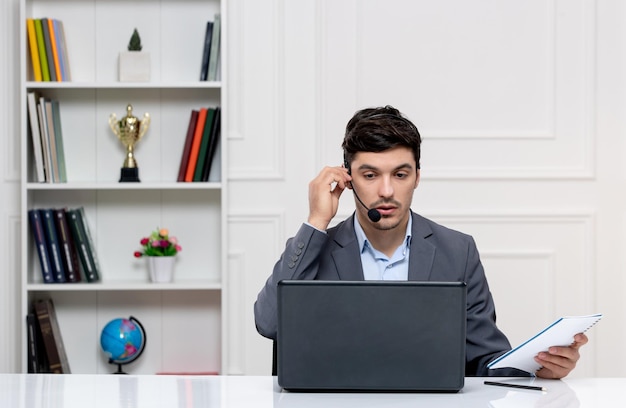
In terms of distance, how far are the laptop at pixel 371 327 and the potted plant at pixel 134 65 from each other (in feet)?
7.21

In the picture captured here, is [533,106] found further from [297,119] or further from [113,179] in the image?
[113,179]

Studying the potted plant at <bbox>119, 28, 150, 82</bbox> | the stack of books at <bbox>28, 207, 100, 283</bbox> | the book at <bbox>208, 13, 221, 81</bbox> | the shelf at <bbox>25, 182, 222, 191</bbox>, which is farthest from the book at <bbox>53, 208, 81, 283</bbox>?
the book at <bbox>208, 13, 221, 81</bbox>

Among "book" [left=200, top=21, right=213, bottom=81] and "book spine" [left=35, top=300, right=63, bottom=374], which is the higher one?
"book" [left=200, top=21, right=213, bottom=81]

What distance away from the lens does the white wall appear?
142 inches

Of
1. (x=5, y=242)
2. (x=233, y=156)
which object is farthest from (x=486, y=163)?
(x=5, y=242)

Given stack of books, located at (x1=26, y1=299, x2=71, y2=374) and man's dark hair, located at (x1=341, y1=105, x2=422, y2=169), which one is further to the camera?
stack of books, located at (x1=26, y1=299, x2=71, y2=374)

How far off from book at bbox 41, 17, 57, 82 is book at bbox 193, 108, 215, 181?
0.66m

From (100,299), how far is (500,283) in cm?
172

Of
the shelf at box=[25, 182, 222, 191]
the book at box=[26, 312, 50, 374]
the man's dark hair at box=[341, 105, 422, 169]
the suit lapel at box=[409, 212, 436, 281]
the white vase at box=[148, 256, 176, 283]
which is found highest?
→ the man's dark hair at box=[341, 105, 422, 169]

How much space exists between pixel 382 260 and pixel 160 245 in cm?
146

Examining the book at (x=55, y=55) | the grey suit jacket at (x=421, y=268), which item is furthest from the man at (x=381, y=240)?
the book at (x=55, y=55)

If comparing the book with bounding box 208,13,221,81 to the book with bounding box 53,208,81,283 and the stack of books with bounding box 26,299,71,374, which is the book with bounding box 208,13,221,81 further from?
the stack of books with bounding box 26,299,71,374

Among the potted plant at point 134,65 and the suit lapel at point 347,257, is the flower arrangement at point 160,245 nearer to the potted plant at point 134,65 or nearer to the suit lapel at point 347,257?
the potted plant at point 134,65

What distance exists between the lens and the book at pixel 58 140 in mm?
3613
